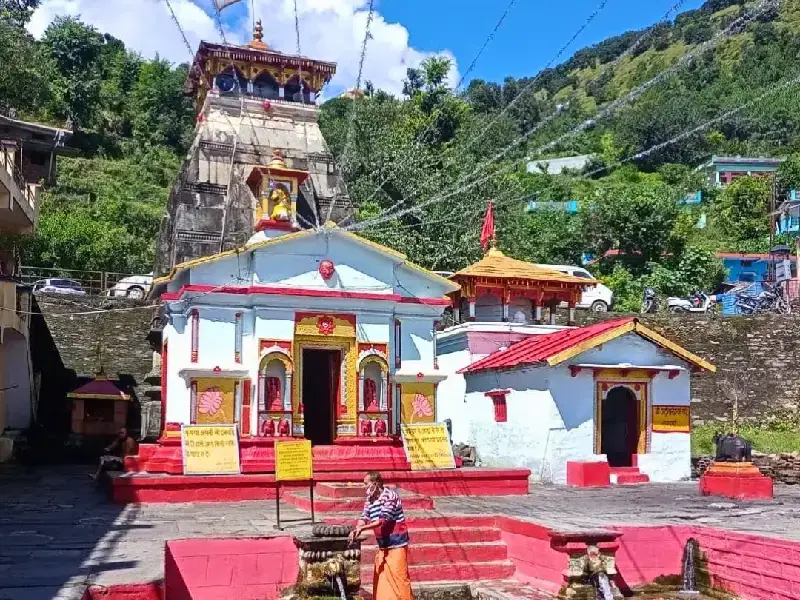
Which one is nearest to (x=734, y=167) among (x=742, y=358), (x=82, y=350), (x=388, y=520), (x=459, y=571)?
(x=742, y=358)

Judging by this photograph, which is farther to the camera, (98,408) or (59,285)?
(59,285)

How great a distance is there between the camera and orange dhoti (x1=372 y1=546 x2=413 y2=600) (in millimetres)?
8969

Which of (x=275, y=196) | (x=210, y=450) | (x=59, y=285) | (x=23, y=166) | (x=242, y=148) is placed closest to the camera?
(x=210, y=450)

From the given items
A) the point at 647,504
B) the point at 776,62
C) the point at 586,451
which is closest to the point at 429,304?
the point at 586,451

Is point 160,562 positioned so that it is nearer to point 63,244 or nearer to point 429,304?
point 429,304

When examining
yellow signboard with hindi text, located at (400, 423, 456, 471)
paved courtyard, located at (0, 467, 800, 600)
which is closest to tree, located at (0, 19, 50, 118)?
paved courtyard, located at (0, 467, 800, 600)

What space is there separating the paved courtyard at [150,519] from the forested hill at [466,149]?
578cm

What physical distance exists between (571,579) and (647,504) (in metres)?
5.67

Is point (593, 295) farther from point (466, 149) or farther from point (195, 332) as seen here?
point (195, 332)

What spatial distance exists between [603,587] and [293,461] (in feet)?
14.6

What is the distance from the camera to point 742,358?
28.3 meters

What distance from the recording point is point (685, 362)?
20.2 metres

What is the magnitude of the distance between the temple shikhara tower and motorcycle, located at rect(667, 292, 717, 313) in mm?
14705

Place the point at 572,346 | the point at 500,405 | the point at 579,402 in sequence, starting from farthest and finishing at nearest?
1. the point at 500,405
2. the point at 579,402
3. the point at 572,346
